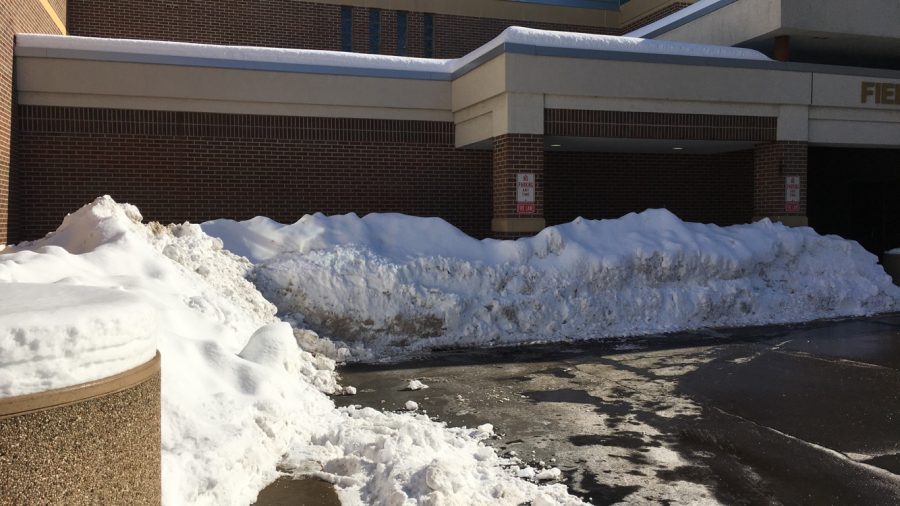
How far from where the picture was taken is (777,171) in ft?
49.4

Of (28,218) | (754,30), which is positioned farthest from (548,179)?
(28,218)

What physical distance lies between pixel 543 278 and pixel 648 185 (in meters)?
6.58

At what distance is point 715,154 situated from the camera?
17.5 metres

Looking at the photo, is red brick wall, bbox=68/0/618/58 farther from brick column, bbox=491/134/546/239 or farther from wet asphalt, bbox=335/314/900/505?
wet asphalt, bbox=335/314/900/505

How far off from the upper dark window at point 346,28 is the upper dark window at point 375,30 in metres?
0.55

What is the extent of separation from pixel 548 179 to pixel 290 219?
5.80 meters

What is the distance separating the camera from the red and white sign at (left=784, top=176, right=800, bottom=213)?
49.5 feet

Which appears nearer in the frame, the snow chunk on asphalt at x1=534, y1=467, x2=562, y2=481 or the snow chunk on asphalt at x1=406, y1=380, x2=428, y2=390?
the snow chunk on asphalt at x1=534, y1=467, x2=562, y2=481

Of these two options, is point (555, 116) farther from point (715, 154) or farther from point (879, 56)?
point (879, 56)

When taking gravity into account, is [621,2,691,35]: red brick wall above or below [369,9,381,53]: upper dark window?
above

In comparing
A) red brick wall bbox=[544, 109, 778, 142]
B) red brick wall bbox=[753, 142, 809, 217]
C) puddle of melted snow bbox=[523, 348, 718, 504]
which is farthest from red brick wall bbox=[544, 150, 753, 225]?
puddle of melted snow bbox=[523, 348, 718, 504]

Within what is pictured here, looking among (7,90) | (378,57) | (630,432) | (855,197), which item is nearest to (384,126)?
(378,57)

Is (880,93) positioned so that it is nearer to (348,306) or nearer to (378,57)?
(378,57)

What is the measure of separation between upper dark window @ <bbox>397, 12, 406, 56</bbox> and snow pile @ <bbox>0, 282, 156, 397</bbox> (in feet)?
57.2
